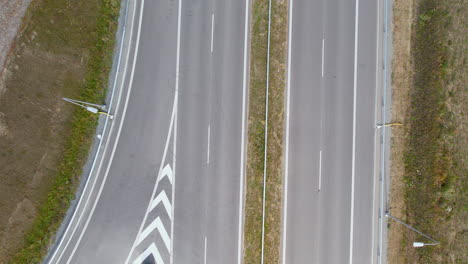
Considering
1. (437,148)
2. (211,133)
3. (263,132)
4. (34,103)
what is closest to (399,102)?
(437,148)

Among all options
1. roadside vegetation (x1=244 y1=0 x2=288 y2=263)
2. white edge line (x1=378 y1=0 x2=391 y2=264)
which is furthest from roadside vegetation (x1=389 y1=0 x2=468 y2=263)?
roadside vegetation (x1=244 y1=0 x2=288 y2=263)

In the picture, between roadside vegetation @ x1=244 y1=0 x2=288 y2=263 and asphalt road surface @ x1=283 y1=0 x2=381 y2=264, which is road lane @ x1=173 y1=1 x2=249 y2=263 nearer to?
roadside vegetation @ x1=244 y1=0 x2=288 y2=263

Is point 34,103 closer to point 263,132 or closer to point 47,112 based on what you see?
point 47,112

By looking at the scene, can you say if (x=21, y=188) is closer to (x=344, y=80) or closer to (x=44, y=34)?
(x=44, y=34)

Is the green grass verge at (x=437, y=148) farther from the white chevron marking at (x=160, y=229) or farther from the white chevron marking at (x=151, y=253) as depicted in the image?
the white chevron marking at (x=151, y=253)

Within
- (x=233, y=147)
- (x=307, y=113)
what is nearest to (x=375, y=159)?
(x=307, y=113)
